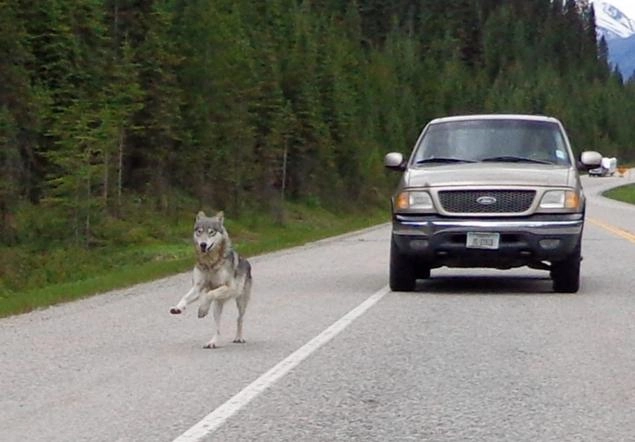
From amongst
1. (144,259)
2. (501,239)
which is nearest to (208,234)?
(501,239)

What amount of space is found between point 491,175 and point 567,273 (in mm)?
1477

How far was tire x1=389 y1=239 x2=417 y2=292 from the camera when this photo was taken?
15.5 m

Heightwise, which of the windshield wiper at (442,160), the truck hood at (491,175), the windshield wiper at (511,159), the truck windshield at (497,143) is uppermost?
the truck windshield at (497,143)

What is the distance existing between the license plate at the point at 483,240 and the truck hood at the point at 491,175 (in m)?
0.58

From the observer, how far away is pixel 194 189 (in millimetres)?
51812

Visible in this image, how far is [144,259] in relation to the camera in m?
33.0

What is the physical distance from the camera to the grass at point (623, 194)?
76.4 metres

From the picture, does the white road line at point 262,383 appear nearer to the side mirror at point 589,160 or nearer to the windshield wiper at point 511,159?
the windshield wiper at point 511,159

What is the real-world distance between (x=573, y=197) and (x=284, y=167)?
148 feet

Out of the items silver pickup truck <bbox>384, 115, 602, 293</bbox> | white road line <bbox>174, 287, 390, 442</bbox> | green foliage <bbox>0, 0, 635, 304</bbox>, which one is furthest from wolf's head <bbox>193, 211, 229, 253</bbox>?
green foliage <bbox>0, 0, 635, 304</bbox>

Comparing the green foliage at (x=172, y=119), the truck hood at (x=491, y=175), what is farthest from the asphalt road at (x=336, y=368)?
the green foliage at (x=172, y=119)

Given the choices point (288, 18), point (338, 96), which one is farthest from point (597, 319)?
point (288, 18)

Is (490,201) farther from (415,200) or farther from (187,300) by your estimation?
(187,300)

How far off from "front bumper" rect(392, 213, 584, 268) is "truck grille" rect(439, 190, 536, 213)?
12cm
